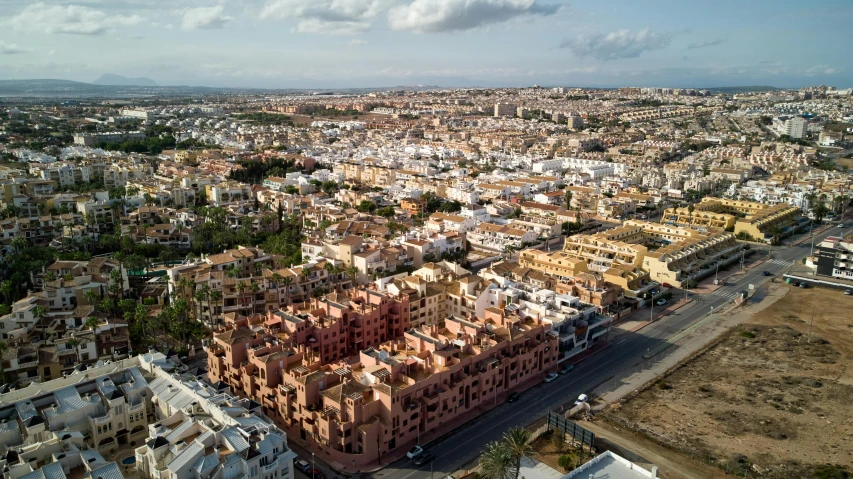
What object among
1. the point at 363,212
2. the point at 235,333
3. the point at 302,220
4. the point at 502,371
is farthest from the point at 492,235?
the point at 235,333

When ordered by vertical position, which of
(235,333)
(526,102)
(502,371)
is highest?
(526,102)

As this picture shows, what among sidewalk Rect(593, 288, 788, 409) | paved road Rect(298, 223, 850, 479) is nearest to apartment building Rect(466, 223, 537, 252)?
paved road Rect(298, 223, 850, 479)

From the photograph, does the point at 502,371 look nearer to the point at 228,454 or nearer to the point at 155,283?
the point at 228,454

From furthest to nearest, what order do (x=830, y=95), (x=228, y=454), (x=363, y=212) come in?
(x=830, y=95) → (x=363, y=212) → (x=228, y=454)

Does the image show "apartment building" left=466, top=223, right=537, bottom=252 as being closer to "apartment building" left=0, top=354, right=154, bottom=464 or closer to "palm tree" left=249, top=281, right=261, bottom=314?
"palm tree" left=249, top=281, right=261, bottom=314

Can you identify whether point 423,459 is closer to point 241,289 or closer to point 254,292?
point 241,289

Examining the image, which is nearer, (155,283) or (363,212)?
(155,283)

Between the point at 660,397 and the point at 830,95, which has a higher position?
the point at 830,95

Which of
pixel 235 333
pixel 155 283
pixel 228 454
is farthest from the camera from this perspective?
pixel 155 283
